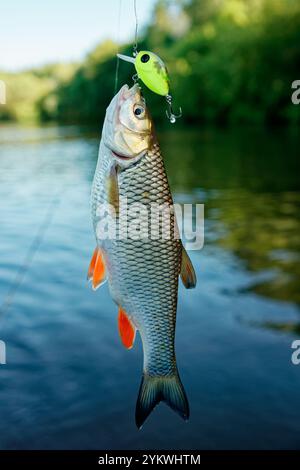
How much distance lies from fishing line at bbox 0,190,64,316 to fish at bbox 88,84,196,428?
6536 millimetres

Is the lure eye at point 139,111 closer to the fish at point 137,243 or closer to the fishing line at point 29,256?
the fish at point 137,243

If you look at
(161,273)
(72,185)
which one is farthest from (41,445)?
(72,185)

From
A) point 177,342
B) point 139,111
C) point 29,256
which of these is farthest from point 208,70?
point 139,111

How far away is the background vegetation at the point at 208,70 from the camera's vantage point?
51.3 m

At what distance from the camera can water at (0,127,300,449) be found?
240 inches

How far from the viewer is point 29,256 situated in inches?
485

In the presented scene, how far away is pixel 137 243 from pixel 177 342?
213 inches

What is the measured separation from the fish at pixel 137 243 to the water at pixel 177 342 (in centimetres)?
346

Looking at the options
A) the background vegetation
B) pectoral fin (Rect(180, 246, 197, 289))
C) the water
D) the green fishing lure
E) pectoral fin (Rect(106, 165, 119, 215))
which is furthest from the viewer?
the background vegetation

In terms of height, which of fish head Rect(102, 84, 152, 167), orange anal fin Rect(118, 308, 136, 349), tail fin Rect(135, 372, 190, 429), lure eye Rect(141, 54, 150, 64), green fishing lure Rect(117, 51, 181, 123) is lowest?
tail fin Rect(135, 372, 190, 429)

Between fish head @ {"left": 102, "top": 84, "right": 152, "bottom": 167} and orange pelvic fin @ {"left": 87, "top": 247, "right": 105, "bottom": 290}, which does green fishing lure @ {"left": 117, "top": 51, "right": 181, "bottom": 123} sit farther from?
orange pelvic fin @ {"left": 87, "top": 247, "right": 105, "bottom": 290}

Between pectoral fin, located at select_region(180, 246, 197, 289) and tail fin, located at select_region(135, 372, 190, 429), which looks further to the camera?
tail fin, located at select_region(135, 372, 190, 429)

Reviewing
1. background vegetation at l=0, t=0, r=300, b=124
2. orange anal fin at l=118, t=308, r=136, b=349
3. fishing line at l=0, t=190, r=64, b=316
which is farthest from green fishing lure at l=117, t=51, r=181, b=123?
background vegetation at l=0, t=0, r=300, b=124

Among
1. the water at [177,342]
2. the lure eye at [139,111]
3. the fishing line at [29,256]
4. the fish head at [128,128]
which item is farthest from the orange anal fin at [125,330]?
the fishing line at [29,256]
